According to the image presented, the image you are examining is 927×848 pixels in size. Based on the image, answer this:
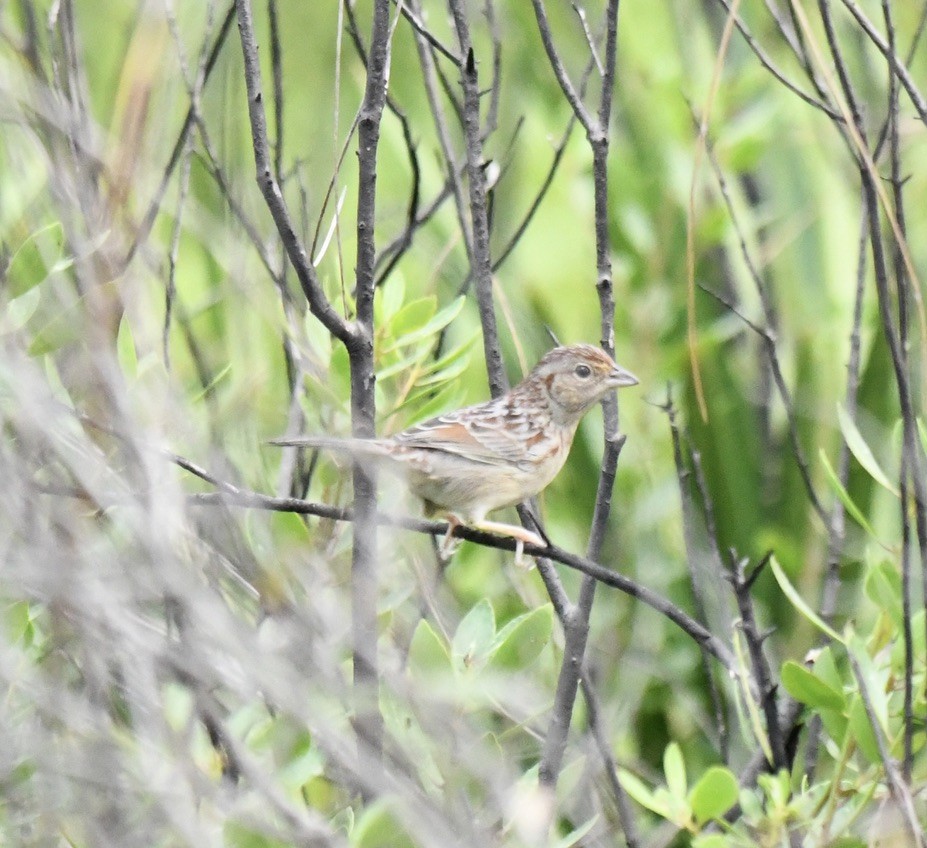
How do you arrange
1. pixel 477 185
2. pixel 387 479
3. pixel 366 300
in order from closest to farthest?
1. pixel 366 300
2. pixel 477 185
3. pixel 387 479

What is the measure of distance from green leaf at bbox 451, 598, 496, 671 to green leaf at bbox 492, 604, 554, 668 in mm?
22

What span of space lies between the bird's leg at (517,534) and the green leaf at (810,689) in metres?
0.53

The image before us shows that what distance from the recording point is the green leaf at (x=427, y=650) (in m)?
2.47

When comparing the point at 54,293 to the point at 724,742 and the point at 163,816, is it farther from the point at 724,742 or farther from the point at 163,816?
the point at 724,742

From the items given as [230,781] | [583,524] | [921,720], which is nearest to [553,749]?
[230,781]

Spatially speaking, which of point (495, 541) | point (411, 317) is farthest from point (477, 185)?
point (495, 541)

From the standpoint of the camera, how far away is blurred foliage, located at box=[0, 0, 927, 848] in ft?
5.01

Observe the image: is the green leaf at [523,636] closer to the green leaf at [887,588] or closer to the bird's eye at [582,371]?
the green leaf at [887,588]

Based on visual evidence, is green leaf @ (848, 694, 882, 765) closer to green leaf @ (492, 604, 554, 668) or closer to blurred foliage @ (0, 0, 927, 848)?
blurred foliage @ (0, 0, 927, 848)

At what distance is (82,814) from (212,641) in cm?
32

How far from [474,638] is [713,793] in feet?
1.79

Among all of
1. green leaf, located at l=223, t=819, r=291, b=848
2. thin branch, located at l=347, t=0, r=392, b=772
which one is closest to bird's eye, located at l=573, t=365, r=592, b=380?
thin branch, located at l=347, t=0, r=392, b=772

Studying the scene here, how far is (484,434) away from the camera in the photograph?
365cm

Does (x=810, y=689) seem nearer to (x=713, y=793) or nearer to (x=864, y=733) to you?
(x=864, y=733)
